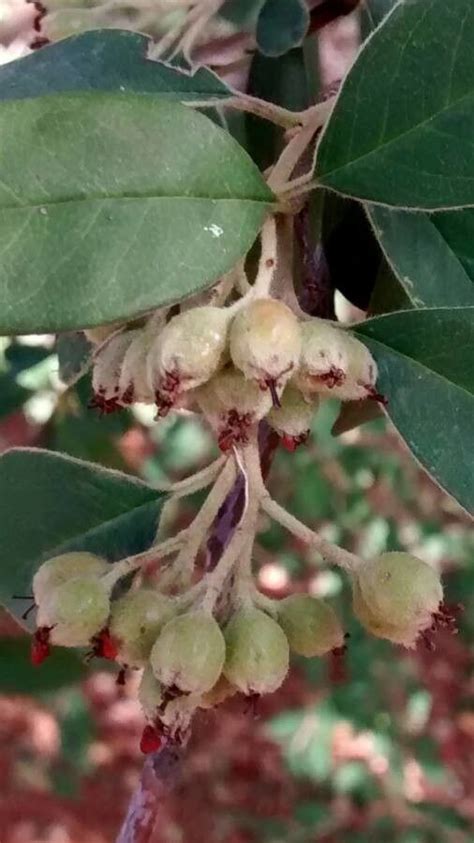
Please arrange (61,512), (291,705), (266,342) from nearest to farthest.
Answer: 1. (266,342)
2. (61,512)
3. (291,705)

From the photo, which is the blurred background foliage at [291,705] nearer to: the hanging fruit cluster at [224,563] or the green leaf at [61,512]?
the green leaf at [61,512]

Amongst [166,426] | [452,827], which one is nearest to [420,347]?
[166,426]

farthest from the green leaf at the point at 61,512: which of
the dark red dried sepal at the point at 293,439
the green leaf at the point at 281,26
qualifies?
the green leaf at the point at 281,26

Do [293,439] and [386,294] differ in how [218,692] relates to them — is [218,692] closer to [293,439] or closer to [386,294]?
[293,439]

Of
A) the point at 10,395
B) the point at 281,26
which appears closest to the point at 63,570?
the point at 281,26

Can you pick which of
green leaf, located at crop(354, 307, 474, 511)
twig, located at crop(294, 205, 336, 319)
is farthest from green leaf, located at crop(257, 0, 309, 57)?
green leaf, located at crop(354, 307, 474, 511)

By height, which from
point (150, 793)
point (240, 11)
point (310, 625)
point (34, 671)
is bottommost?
point (34, 671)

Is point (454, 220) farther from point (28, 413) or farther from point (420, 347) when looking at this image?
point (28, 413)
